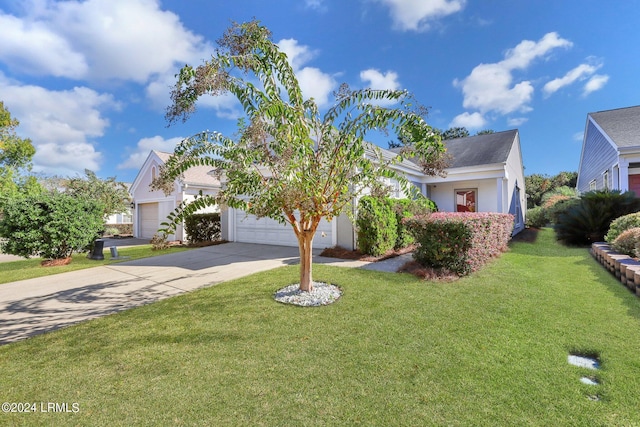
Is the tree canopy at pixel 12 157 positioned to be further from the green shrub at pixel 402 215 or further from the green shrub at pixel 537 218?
the green shrub at pixel 537 218

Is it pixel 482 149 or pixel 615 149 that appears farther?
pixel 482 149

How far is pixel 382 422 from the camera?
6.68ft

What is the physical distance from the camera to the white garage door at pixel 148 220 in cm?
1795

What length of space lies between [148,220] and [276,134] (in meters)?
18.1

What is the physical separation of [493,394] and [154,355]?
3.46 m

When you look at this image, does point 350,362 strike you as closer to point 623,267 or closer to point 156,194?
point 623,267

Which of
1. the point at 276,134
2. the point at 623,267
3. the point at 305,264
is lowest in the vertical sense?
the point at 623,267

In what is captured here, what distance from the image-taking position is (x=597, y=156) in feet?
48.9

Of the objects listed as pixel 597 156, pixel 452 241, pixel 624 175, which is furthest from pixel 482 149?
pixel 452 241

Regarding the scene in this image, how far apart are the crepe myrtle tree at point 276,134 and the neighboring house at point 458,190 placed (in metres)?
5.00

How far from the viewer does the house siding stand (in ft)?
40.4

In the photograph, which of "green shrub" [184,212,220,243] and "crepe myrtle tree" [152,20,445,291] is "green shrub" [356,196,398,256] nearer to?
"crepe myrtle tree" [152,20,445,291]

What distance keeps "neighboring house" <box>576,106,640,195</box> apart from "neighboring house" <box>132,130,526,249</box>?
138 inches

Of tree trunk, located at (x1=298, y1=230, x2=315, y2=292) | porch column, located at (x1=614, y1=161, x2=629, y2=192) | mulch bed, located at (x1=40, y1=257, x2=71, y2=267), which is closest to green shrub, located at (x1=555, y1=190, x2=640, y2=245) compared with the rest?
porch column, located at (x1=614, y1=161, x2=629, y2=192)
